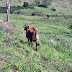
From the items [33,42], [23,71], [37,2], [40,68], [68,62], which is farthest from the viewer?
[37,2]

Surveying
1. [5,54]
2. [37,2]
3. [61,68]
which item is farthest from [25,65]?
[37,2]

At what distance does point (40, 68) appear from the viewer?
6.65m

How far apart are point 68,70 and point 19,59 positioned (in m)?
2.39

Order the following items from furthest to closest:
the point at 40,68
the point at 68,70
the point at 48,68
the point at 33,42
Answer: the point at 33,42 < the point at 68,70 < the point at 48,68 < the point at 40,68

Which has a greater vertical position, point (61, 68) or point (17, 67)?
point (17, 67)

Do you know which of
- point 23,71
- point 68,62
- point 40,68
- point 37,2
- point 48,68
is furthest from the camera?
point 37,2

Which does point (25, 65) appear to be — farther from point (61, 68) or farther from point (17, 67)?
point (61, 68)

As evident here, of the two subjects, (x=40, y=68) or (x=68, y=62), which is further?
(x=68, y=62)

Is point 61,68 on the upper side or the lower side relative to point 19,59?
lower

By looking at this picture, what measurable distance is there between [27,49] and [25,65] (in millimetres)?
2044

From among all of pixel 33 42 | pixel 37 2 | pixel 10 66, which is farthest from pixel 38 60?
pixel 37 2

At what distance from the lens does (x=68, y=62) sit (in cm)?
841

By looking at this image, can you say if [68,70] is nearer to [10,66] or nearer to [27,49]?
[27,49]

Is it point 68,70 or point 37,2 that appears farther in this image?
point 37,2
